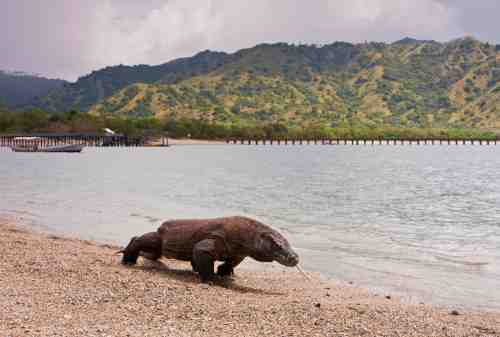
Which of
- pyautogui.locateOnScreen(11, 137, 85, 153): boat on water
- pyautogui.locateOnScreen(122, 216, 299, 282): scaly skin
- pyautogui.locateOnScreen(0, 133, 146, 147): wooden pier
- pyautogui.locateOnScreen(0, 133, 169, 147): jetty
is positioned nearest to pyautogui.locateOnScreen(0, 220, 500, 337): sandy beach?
pyautogui.locateOnScreen(122, 216, 299, 282): scaly skin

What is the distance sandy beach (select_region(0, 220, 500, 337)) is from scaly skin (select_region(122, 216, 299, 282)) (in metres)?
0.41

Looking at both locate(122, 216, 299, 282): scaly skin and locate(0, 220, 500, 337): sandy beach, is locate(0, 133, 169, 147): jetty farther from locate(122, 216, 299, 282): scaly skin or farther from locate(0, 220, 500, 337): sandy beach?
locate(0, 220, 500, 337): sandy beach

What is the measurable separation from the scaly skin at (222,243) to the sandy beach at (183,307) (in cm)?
41

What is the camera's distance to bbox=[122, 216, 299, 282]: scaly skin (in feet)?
35.5

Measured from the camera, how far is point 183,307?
28.9 ft

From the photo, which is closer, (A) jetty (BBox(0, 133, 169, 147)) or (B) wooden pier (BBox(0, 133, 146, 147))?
(B) wooden pier (BBox(0, 133, 146, 147))

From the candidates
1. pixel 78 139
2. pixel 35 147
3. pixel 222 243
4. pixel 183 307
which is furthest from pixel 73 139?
pixel 183 307

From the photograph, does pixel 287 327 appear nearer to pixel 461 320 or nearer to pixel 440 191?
pixel 461 320

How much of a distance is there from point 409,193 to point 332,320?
37.9 m

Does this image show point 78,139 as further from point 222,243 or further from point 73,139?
point 222,243

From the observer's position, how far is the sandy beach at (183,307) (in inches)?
304

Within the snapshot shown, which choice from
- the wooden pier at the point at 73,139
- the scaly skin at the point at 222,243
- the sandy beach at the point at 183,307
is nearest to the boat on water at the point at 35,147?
the wooden pier at the point at 73,139

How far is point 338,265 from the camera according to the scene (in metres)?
15.7

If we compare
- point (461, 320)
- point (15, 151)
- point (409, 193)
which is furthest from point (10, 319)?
point (15, 151)
